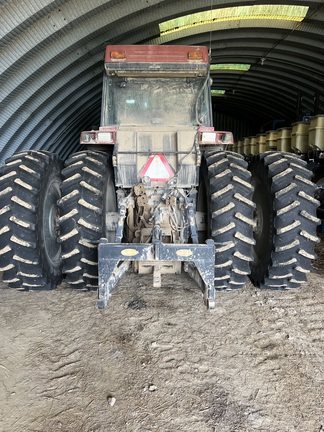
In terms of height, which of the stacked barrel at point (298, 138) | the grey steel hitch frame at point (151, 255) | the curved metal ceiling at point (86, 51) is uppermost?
the curved metal ceiling at point (86, 51)

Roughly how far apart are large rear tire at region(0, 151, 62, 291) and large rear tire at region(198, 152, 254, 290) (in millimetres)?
1654

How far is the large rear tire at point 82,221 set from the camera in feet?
10.3

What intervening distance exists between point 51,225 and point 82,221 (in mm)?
646

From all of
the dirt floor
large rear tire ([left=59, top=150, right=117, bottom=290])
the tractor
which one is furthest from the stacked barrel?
large rear tire ([left=59, top=150, right=117, bottom=290])

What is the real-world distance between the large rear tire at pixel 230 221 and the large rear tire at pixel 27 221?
165 centimetres

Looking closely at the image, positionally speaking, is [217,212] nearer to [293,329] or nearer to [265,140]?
[293,329]

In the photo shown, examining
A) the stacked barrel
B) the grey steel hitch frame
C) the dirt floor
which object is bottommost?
the dirt floor

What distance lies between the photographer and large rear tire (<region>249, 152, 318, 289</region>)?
10.5 feet

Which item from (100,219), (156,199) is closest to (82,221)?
(100,219)

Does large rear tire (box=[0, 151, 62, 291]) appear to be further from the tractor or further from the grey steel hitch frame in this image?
the grey steel hitch frame

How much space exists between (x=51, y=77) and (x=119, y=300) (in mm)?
5219

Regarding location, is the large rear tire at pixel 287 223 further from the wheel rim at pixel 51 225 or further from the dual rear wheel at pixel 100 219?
the wheel rim at pixel 51 225

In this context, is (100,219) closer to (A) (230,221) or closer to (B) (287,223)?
(A) (230,221)

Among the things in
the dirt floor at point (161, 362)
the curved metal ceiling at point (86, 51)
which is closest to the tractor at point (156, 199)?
the dirt floor at point (161, 362)
